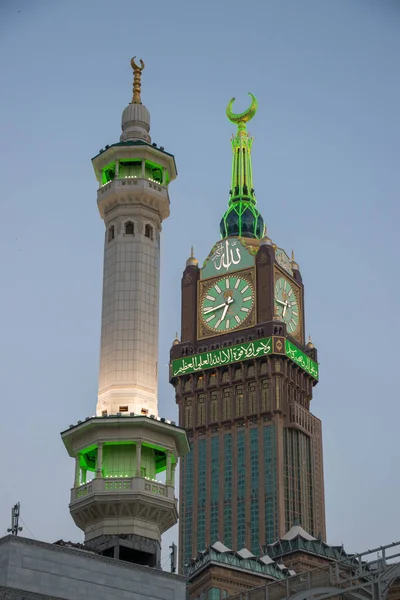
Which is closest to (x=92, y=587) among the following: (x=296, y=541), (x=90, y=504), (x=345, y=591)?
(x=90, y=504)

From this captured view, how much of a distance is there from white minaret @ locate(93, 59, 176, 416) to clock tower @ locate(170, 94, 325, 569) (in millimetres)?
90200

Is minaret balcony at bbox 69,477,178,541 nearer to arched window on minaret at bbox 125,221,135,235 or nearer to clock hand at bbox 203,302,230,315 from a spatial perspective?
arched window on minaret at bbox 125,221,135,235

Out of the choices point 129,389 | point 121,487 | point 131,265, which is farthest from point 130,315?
point 121,487

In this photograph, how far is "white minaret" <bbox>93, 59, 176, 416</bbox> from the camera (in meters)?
88.0

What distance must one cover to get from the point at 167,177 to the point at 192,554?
93.8 metres

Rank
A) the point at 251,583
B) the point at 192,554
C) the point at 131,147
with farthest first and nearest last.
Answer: the point at 192,554
the point at 251,583
the point at 131,147

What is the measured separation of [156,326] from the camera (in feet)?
301

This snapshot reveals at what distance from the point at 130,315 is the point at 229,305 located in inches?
4211

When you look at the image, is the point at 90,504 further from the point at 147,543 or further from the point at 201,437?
the point at 201,437

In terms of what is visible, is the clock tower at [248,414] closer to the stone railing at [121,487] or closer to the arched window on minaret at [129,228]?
the arched window on minaret at [129,228]

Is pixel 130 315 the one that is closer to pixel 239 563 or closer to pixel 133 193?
pixel 133 193

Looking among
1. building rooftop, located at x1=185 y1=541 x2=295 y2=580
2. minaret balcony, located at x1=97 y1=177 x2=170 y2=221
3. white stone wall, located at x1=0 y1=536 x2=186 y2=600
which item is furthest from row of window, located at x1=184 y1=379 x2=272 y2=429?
white stone wall, located at x1=0 y1=536 x2=186 y2=600

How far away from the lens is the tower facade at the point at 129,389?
82.4 metres

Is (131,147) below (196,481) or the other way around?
below
